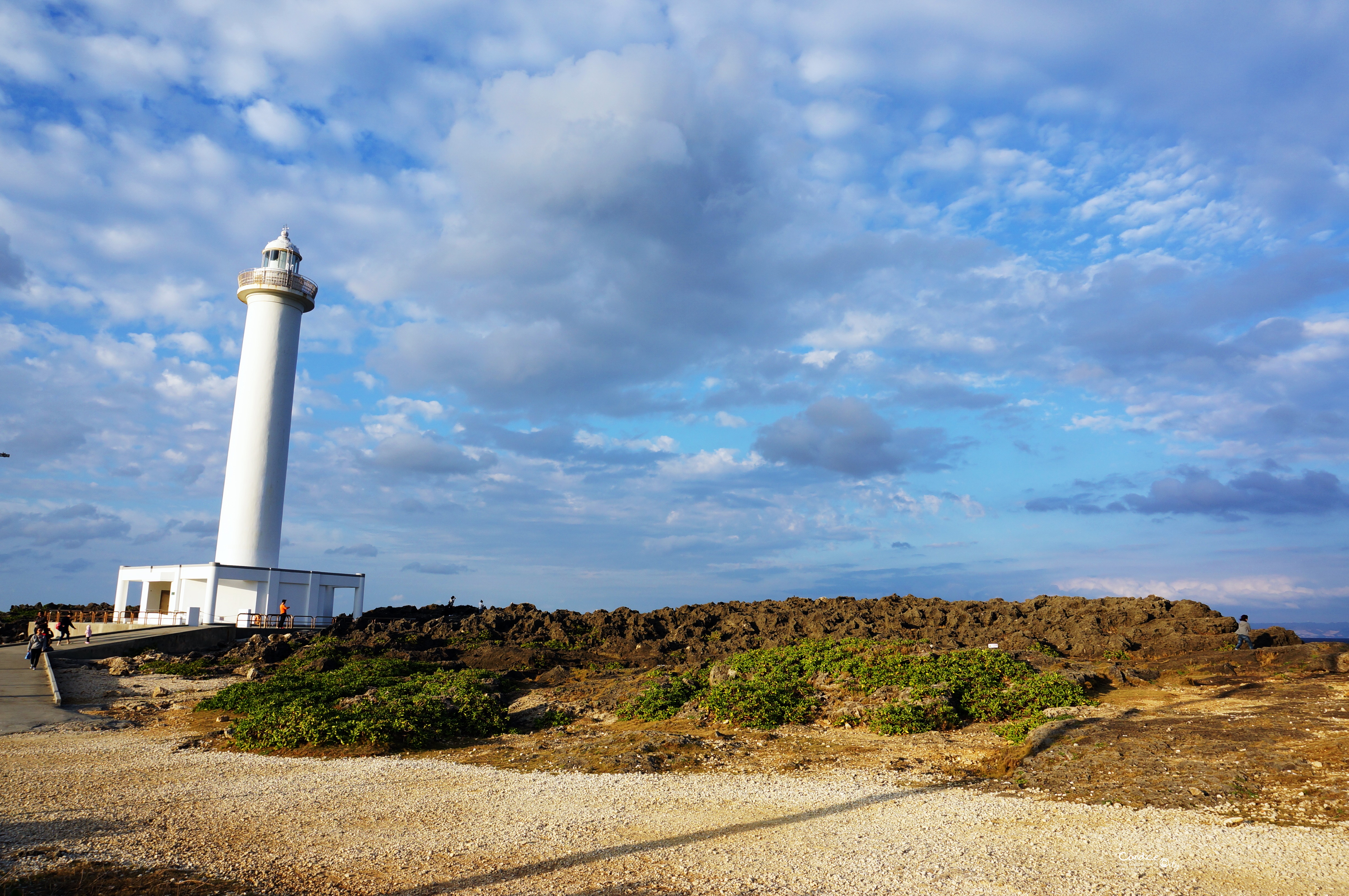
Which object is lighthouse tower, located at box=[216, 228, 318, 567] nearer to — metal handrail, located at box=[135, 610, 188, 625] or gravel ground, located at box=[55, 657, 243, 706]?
metal handrail, located at box=[135, 610, 188, 625]

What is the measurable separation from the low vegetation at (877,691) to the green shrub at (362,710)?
11.0ft

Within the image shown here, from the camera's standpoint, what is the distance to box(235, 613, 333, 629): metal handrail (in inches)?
1420

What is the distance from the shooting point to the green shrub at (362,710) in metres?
14.4

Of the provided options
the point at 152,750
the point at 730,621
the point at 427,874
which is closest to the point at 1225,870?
the point at 427,874

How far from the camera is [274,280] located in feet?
131

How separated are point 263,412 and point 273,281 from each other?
21.8ft

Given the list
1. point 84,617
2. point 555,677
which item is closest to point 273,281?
point 84,617

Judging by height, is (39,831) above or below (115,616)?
below

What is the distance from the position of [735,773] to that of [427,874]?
5.64m

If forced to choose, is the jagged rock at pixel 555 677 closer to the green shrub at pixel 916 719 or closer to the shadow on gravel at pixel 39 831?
the green shrub at pixel 916 719

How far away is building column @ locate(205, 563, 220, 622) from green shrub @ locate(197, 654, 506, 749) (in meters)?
17.6

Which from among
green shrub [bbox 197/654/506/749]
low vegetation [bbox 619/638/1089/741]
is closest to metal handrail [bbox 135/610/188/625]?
green shrub [bbox 197/654/506/749]

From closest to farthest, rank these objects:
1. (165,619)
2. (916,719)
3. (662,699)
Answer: (916,719) → (662,699) → (165,619)

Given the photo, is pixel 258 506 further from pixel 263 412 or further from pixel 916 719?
pixel 916 719
